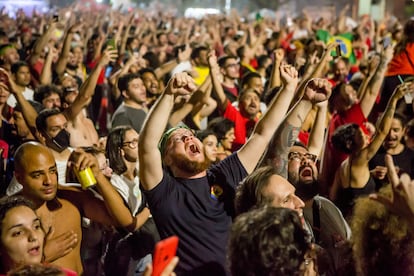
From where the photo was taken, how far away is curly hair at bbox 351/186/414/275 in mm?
2729

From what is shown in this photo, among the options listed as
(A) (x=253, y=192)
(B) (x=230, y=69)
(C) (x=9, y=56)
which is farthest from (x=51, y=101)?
(A) (x=253, y=192)

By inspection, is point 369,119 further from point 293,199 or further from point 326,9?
point 326,9

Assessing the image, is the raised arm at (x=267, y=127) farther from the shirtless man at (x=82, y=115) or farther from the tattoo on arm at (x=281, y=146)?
the shirtless man at (x=82, y=115)

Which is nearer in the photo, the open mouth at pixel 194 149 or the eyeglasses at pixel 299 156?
the open mouth at pixel 194 149

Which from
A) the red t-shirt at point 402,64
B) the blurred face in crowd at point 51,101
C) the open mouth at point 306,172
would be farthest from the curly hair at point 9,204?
the red t-shirt at point 402,64

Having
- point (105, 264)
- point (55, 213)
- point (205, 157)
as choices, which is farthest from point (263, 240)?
point (105, 264)

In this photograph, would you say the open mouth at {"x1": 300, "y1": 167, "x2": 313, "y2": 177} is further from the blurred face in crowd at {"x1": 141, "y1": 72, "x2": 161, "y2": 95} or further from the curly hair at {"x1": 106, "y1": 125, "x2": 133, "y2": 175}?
the blurred face in crowd at {"x1": 141, "y1": 72, "x2": 161, "y2": 95}

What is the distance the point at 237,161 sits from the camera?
4184 millimetres

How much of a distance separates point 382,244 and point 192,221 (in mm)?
1231

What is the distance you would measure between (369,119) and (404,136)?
2.07m

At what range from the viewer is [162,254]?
8.37 ft

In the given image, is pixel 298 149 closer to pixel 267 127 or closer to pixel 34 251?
pixel 267 127

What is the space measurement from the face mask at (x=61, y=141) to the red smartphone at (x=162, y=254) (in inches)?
130

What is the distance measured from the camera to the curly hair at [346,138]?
17.9 feet
